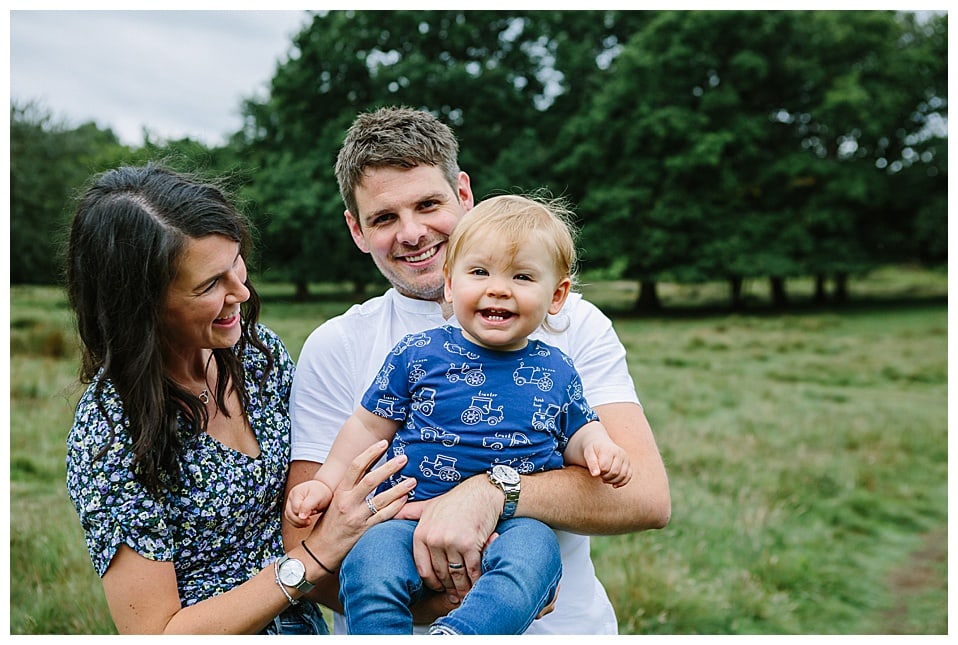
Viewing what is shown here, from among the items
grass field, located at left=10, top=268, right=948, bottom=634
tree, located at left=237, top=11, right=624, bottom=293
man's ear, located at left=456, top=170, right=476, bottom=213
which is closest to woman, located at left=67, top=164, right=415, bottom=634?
grass field, located at left=10, top=268, right=948, bottom=634

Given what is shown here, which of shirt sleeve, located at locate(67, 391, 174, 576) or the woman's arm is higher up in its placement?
shirt sleeve, located at locate(67, 391, 174, 576)

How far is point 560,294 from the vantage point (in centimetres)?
252

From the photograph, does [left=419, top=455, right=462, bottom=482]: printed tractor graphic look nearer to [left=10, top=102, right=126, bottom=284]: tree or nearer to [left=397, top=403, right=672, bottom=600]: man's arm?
[left=397, top=403, right=672, bottom=600]: man's arm

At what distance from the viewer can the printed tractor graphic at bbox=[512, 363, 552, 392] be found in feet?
7.90

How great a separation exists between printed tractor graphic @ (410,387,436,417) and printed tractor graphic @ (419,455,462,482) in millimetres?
133

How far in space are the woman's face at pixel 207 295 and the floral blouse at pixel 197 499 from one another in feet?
0.79

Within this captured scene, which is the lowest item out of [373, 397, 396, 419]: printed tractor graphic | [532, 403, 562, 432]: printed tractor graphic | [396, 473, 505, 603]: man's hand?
[396, 473, 505, 603]: man's hand

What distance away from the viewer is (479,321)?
2.42 m

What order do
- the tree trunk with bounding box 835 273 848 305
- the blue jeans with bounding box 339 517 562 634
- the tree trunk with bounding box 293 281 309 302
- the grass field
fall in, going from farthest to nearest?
the tree trunk with bounding box 835 273 848 305 < the tree trunk with bounding box 293 281 309 302 < the grass field < the blue jeans with bounding box 339 517 562 634

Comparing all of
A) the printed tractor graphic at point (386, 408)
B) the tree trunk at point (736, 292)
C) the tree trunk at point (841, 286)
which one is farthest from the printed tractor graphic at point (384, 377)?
the tree trunk at point (841, 286)

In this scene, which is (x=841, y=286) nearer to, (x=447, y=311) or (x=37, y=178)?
(x=37, y=178)

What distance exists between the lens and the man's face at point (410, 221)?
2.66 meters

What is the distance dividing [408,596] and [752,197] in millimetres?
24223

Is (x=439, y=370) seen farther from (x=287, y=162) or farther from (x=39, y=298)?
(x=287, y=162)
